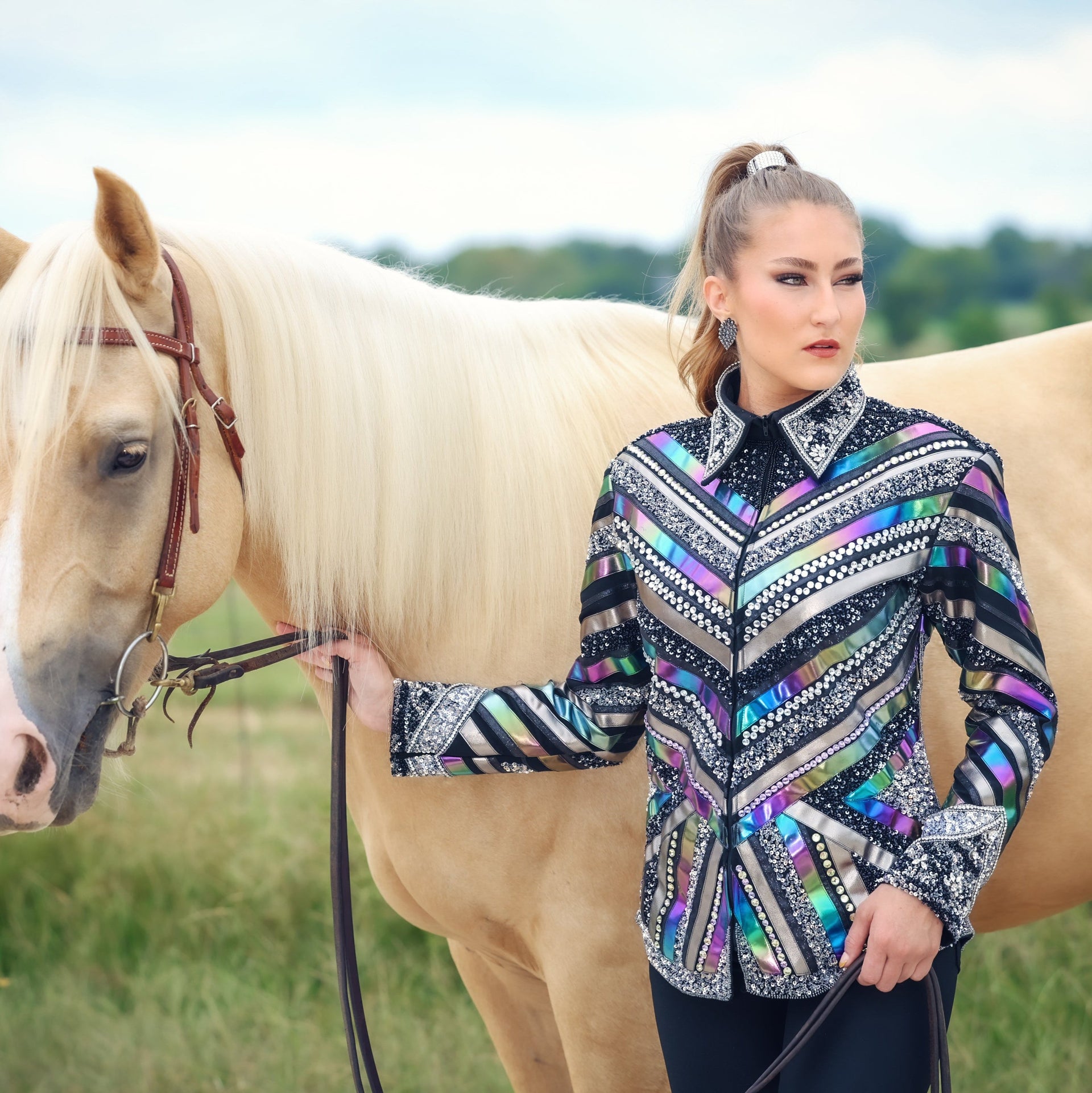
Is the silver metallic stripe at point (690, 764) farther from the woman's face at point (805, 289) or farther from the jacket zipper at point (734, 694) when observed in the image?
the woman's face at point (805, 289)

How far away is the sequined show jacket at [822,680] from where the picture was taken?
1.22m

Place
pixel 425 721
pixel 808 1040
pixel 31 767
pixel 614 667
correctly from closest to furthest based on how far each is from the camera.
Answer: pixel 808 1040 → pixel 31 767 → pixel 614 667 → pixel 425 721

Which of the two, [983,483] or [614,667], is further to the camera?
[614,667]

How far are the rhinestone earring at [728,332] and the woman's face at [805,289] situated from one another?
0.10m

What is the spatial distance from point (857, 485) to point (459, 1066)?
2420 mm

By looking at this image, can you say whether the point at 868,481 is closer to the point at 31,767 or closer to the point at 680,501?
the point at 680,501

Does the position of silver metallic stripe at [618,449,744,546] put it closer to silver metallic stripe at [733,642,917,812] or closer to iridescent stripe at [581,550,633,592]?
iridescent stripe at [581,550,633,592]

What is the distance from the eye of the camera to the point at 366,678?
67.1 inches

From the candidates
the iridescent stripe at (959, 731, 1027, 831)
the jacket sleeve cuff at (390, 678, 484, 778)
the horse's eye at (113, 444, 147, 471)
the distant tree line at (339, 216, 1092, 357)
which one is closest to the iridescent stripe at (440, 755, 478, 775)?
the jacket sleeve cuff at (390, 678, 484, 778)

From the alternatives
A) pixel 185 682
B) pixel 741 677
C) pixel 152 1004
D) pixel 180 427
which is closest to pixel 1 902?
pixel 152 1004

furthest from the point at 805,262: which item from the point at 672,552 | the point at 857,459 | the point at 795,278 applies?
the point at 672,552

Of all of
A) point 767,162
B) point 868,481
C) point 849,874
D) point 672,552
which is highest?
point 767,162

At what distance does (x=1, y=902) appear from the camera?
3.88 metres

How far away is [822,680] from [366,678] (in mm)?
770
